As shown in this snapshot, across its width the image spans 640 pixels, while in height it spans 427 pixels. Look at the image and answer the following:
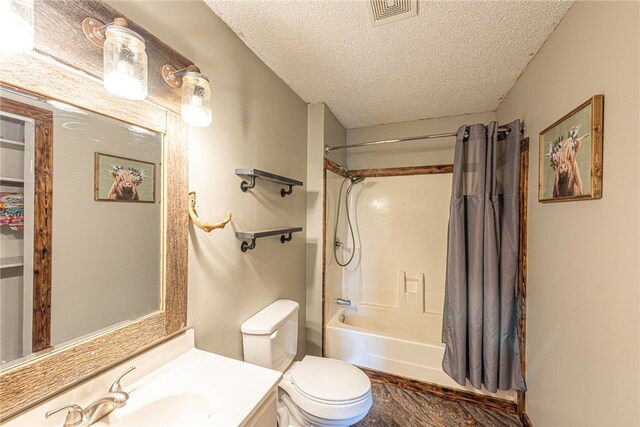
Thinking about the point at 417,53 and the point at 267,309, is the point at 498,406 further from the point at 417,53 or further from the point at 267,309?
the point at 417,53

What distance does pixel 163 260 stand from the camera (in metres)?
0.94

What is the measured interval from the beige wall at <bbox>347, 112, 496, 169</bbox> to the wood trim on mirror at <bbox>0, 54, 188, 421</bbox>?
2.07 m

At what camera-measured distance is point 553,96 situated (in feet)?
4.10

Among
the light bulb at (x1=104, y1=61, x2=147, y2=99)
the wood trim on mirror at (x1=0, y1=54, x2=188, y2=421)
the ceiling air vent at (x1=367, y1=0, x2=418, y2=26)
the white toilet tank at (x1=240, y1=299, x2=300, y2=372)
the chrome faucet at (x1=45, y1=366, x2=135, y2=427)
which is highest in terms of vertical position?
the ceiling air vent at (x1=367, y1=0, x2=418, y2=26)

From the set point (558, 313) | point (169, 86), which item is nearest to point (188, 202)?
point (169, 86)

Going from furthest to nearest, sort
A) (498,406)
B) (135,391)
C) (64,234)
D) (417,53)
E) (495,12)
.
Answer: (498,406)
(417,53)
(495,12)
(135,391)
(64,234)

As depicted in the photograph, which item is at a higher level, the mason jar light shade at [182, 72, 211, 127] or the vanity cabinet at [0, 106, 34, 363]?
the mason jar light shade at [182, 72, 211, 127]

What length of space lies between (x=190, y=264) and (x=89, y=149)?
0.54 m

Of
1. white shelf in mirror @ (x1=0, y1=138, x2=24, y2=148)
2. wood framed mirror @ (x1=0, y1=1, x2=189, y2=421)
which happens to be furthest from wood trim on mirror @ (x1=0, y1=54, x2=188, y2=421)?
white shelf in mirror @ (x1=0, y1=138, x2=24, y2=148)

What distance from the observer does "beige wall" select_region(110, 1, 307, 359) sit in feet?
3.47

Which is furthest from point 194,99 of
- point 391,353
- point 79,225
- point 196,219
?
point 391,353

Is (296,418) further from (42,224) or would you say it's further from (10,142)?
(10,142)

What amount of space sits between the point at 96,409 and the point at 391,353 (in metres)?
1.84

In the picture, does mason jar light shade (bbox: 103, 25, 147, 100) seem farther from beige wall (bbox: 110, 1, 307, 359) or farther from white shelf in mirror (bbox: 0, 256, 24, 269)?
white shelf in mirror (bbox: 0, 256, 24, 269)
